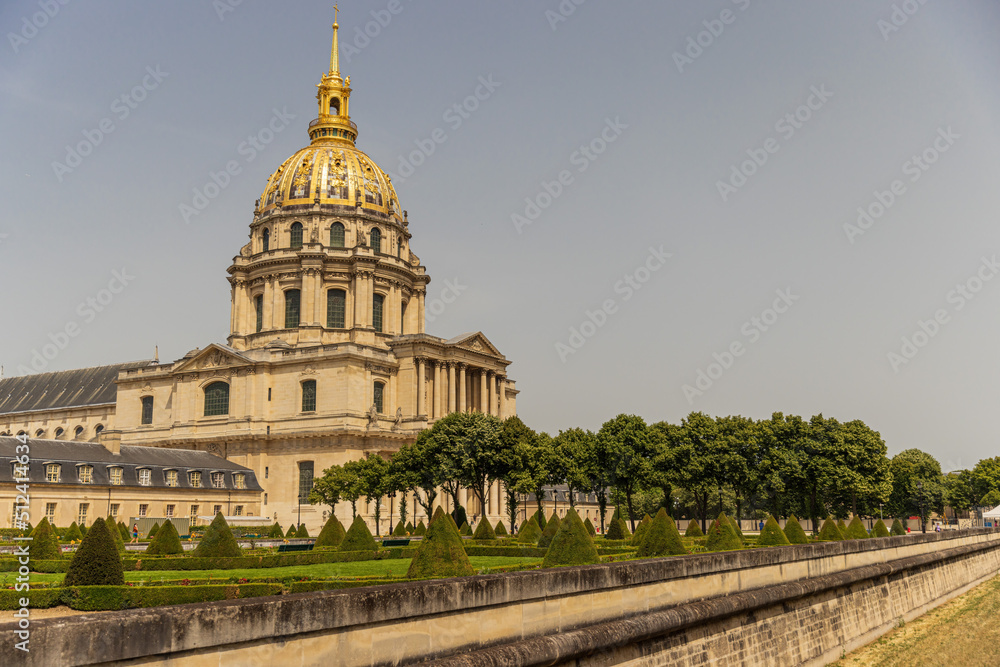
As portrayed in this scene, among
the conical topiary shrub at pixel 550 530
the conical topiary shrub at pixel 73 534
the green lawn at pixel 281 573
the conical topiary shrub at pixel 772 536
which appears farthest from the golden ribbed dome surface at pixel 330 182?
the conical topiary shrub at pixel 772 536

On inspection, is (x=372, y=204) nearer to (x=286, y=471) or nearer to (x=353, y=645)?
(x=286, y=471)

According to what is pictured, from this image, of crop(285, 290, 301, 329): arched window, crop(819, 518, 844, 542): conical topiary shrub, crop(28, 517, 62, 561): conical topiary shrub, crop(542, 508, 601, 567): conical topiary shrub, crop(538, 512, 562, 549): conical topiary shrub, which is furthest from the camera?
crop(285, 290, 301, 329): arched window

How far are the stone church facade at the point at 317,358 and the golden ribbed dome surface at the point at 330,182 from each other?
0.46ft

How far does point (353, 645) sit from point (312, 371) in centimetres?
6768

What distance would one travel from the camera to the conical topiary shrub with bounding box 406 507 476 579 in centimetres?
1670

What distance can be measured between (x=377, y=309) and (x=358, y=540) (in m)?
51.4

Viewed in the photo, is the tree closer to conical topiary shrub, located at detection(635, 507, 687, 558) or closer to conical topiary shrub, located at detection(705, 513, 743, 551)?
conical topiary shrub, located at detection(705, 513, 743, 551)

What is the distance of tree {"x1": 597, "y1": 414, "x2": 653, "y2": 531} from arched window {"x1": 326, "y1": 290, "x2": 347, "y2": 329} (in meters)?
33.0

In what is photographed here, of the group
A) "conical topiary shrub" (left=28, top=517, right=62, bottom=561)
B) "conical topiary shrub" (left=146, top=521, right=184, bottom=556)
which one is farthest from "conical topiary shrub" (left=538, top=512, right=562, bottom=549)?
"conical topiary shrub" (left=28, top=517, right=62, bottom=561)

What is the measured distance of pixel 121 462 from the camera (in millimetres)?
60938

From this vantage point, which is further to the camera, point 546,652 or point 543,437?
point 543,437

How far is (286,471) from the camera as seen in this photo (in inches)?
2913

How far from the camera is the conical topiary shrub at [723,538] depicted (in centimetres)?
2809

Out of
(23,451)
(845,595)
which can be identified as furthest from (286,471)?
(23,451)
